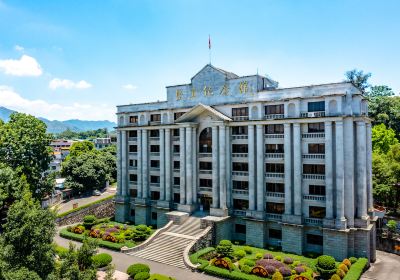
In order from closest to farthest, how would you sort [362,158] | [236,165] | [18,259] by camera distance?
[18,259] < [362,158] < [236,165]

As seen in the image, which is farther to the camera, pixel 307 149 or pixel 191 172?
pixel 191 172

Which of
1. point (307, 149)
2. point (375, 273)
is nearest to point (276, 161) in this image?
point (307, 149)

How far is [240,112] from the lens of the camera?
43.6 m

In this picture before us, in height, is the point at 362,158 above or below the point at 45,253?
above

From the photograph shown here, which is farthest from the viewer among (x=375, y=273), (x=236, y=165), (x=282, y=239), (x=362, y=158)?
(x=236, y=165)

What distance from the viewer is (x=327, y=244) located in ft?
120

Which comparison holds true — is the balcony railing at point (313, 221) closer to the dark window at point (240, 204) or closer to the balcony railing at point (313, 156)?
the balcony railing at point (313, 156)

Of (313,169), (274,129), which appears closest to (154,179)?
(274,129)

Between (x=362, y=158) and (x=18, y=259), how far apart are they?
34.5 m

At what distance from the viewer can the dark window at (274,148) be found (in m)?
40.6

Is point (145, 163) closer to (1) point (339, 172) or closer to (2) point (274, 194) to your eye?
(2) point (274, 194)

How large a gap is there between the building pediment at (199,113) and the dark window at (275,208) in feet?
40.4

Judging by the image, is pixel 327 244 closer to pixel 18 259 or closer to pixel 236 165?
pixel 236 165

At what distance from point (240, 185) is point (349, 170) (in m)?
13.6
